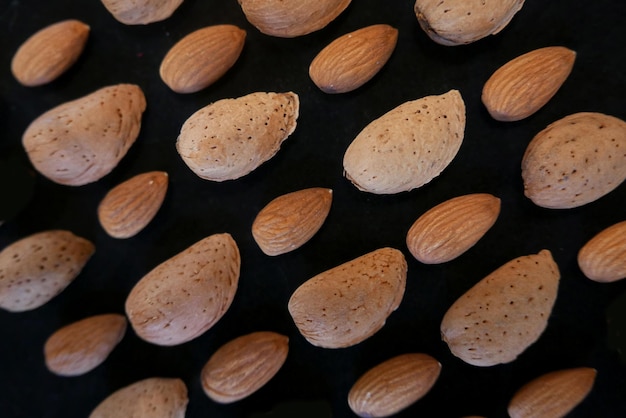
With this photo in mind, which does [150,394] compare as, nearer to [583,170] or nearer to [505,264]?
[505,264]

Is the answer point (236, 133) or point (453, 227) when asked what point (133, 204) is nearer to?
point (236, 133)

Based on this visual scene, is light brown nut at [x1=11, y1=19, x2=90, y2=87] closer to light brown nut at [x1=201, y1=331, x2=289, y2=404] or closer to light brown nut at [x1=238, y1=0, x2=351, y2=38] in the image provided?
light brown nut at [x1=238, y1=0, x2=351, y2=38]

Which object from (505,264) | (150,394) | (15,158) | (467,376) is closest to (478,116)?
(505,264)

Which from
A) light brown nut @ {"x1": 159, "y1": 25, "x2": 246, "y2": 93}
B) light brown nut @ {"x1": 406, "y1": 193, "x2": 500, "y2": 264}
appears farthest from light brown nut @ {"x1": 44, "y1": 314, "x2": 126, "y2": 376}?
→ light brown nut @ {"x1": 406, "y1": 193, "x2": 500, "y2": 264}

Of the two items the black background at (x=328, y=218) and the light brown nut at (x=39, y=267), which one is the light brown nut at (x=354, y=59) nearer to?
the black background at (x=328, y=218)

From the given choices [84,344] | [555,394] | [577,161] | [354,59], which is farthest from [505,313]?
[84,344]

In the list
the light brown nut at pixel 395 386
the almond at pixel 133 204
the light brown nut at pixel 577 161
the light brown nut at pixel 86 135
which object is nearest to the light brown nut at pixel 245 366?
the light brown nut at pixel 395 386
